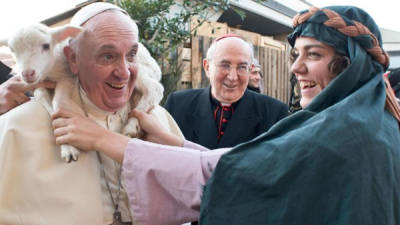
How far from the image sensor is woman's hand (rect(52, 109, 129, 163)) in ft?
5.26

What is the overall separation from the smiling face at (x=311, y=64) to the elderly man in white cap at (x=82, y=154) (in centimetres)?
86

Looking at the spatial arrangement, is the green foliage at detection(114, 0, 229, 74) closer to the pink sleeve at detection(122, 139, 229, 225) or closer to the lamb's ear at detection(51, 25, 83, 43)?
the lamb's ear at detection(51, 25, 83, 43)

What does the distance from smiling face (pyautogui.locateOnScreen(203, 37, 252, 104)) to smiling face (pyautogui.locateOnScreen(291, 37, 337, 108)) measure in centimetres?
145

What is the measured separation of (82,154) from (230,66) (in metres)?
2.01

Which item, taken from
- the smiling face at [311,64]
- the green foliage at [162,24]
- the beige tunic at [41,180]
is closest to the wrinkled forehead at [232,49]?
the smiling face at [311,64]

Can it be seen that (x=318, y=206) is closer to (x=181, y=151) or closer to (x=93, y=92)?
(x=181, y=151)

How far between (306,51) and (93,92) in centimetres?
110

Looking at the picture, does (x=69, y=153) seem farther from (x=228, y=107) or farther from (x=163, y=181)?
(x=228, y=107)

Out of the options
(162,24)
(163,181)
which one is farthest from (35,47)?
(162,24)

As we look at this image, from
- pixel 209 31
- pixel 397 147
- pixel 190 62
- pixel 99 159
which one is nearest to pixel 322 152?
pixel 397 147

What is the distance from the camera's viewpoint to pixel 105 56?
1.67 metres

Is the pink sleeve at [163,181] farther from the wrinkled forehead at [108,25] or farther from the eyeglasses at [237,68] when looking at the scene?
the eyeglasses at [237,68]

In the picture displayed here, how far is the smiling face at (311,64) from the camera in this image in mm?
1716

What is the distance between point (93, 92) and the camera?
1739 mm
